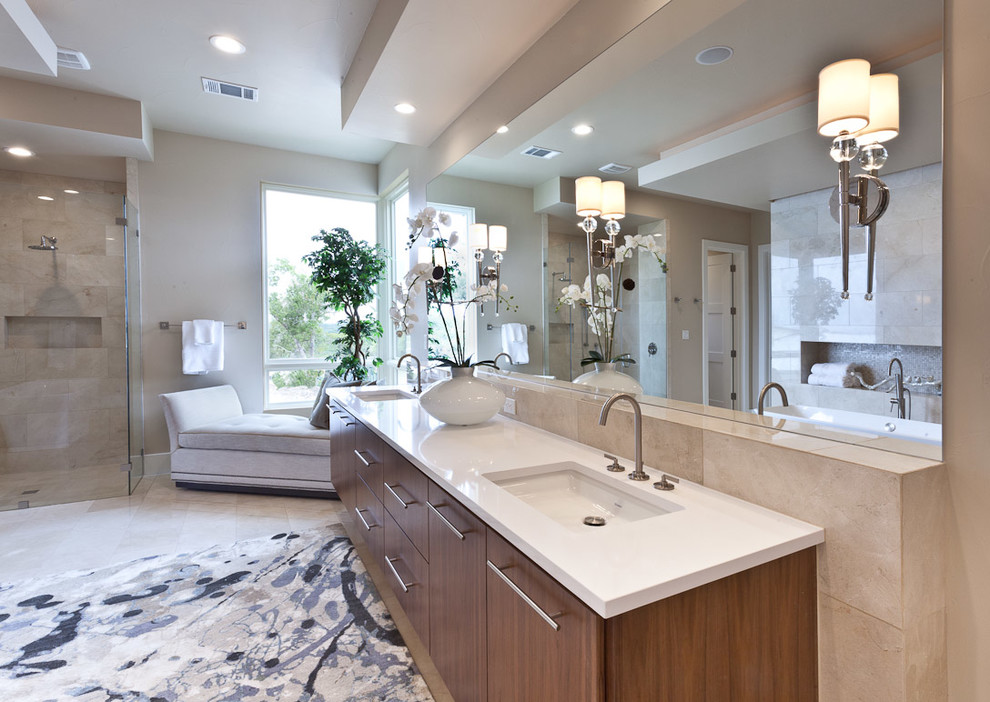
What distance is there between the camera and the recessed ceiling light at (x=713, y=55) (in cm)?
129

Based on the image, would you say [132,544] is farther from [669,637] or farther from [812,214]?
[812,214]

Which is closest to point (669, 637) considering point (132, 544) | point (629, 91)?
point (629, 91)

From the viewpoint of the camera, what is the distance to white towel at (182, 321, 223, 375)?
13.6ft

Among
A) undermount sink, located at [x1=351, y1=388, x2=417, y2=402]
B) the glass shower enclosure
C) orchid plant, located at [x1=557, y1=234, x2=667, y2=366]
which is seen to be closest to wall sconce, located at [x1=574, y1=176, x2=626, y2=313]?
orchid plant, located at [x1=557, y1=234, x2=667, y2=366]

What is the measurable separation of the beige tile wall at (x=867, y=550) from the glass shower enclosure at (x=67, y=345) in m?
4.30

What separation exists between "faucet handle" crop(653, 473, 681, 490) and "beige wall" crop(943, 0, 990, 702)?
55 centimetres

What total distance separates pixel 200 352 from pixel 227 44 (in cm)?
238

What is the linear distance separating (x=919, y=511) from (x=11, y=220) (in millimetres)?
5126

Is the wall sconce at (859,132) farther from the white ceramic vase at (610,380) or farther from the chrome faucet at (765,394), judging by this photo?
the white ceramic vase at (610,380)

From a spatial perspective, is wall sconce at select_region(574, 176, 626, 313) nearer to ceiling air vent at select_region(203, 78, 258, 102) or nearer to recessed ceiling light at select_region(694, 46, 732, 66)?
recessed ceiling light at select_region(694, 46, 732, 66)

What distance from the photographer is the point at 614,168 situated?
1682mm

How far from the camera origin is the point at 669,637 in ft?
2.93

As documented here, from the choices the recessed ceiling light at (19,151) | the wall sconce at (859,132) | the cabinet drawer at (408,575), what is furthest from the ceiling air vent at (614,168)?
the recessed ceiling light at (19,151)

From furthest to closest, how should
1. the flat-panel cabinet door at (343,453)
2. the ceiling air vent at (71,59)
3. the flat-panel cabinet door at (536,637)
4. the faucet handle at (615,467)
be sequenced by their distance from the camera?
the ceiling air vent at (71,59) → the flat-panel cabinet door at (343,453) → the faucet handle at (615,467) → the flat-panel cabinet door at (536,637)
